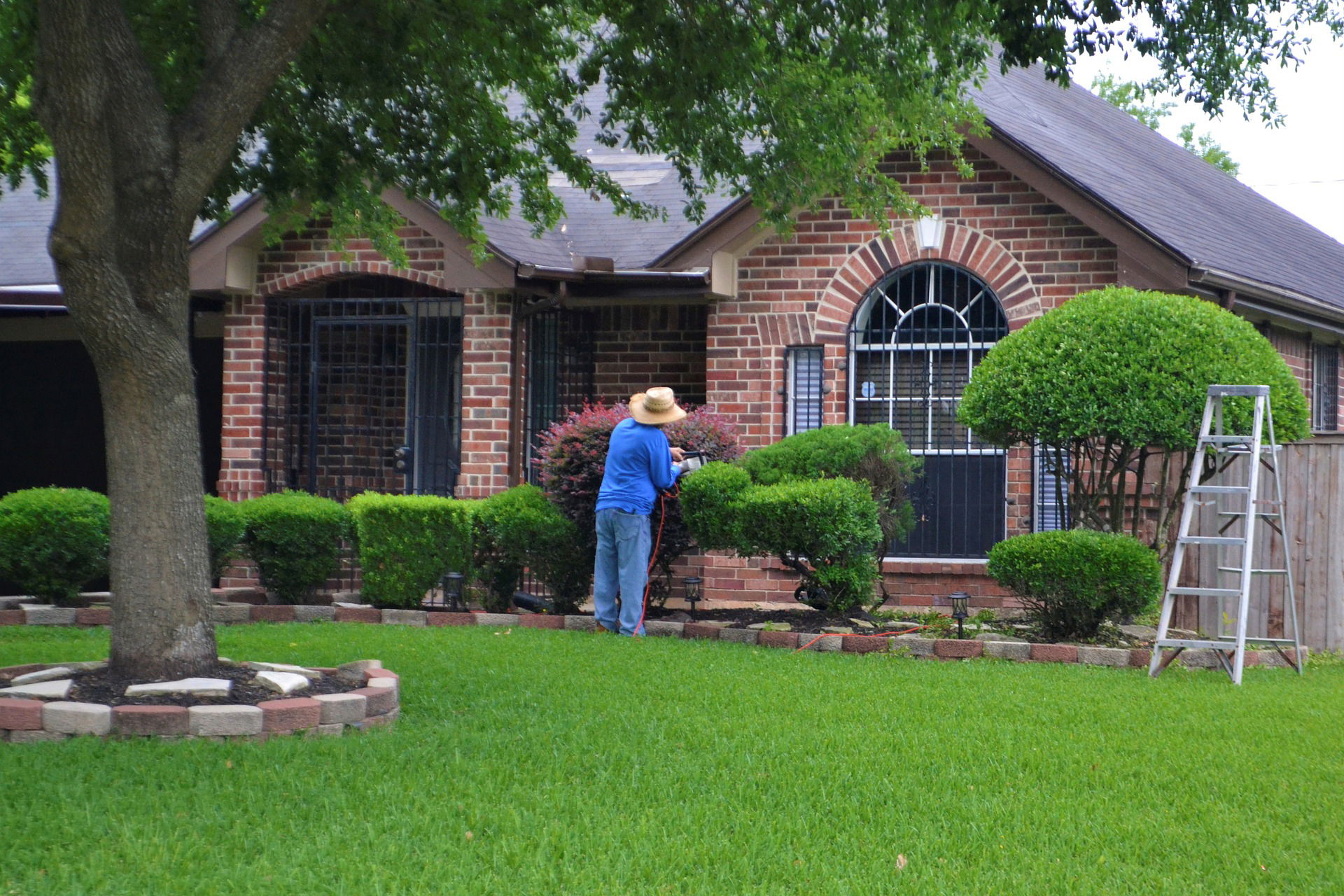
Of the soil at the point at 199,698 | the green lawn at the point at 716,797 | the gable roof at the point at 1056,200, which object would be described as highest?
the gable roof at the point at 1056,200

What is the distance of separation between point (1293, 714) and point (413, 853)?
15.9ft

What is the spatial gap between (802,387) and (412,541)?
377 centimetres

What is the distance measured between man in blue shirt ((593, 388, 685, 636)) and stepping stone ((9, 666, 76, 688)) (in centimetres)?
427

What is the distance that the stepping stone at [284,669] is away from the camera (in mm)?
6613

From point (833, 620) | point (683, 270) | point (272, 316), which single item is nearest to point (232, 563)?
point (272, 316)

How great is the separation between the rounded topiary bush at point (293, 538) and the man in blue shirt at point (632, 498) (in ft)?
8.12

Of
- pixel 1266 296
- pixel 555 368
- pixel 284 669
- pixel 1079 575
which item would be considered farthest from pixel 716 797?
pixel 1266 296

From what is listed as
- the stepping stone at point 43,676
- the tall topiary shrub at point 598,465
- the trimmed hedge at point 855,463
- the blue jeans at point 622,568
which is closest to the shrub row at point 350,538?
the tall topiary shrub at point 598,465

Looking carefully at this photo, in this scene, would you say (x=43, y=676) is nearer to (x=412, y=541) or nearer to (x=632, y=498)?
(x=632, y=498)

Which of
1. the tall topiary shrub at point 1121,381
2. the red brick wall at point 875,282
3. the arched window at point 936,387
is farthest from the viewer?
the arched window at point 936,387

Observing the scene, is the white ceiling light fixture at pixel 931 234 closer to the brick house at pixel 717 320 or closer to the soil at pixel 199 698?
the brick house at pixel 717 320

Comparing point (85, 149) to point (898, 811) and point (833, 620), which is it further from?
point (833, 620)

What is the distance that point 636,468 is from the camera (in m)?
9.98

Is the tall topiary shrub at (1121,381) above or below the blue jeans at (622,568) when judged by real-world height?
above
